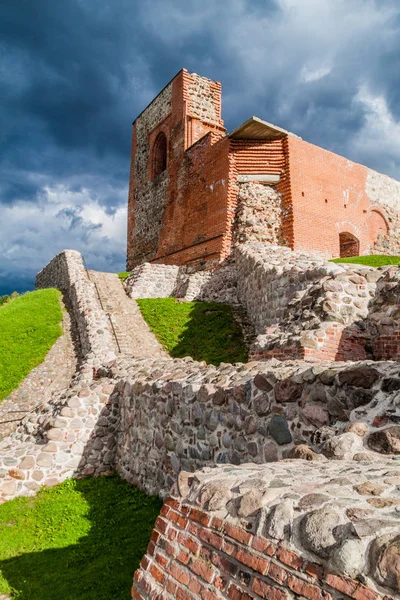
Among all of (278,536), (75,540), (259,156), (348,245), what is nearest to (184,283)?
(259,156)

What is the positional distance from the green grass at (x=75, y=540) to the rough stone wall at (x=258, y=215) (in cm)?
1252

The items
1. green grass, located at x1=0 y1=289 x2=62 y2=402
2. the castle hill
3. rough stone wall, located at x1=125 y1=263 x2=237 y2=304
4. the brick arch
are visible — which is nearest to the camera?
the castle hill

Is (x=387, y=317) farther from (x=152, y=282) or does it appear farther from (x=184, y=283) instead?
(x=152, y=282)

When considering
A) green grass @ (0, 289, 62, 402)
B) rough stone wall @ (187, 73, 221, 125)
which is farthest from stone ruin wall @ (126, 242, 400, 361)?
rough stone wall @ (187, 73, 221, 125)

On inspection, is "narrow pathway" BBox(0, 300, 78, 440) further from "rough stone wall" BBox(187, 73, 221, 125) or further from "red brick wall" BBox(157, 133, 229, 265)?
"rough stone wall" BBox(187, 73, 221, 125)

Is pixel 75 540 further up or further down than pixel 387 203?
further down

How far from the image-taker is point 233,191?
739 inches

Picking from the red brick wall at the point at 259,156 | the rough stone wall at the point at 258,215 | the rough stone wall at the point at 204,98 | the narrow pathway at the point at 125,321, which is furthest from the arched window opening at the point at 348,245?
the narrow pathway at the point at 125,321

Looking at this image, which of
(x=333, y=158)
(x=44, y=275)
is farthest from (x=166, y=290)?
(x=44, y=275)

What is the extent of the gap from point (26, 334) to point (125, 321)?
372 centimetres

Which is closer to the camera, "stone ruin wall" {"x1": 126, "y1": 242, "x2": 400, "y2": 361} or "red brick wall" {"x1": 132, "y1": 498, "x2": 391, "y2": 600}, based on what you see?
"red brick wall" {"x1": 132, "y1": 498, "x2": 391, "y2": 600}

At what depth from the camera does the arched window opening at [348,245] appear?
21.3m

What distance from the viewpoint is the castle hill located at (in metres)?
2.30

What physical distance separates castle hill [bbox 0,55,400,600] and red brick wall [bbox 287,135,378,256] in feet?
0.31
